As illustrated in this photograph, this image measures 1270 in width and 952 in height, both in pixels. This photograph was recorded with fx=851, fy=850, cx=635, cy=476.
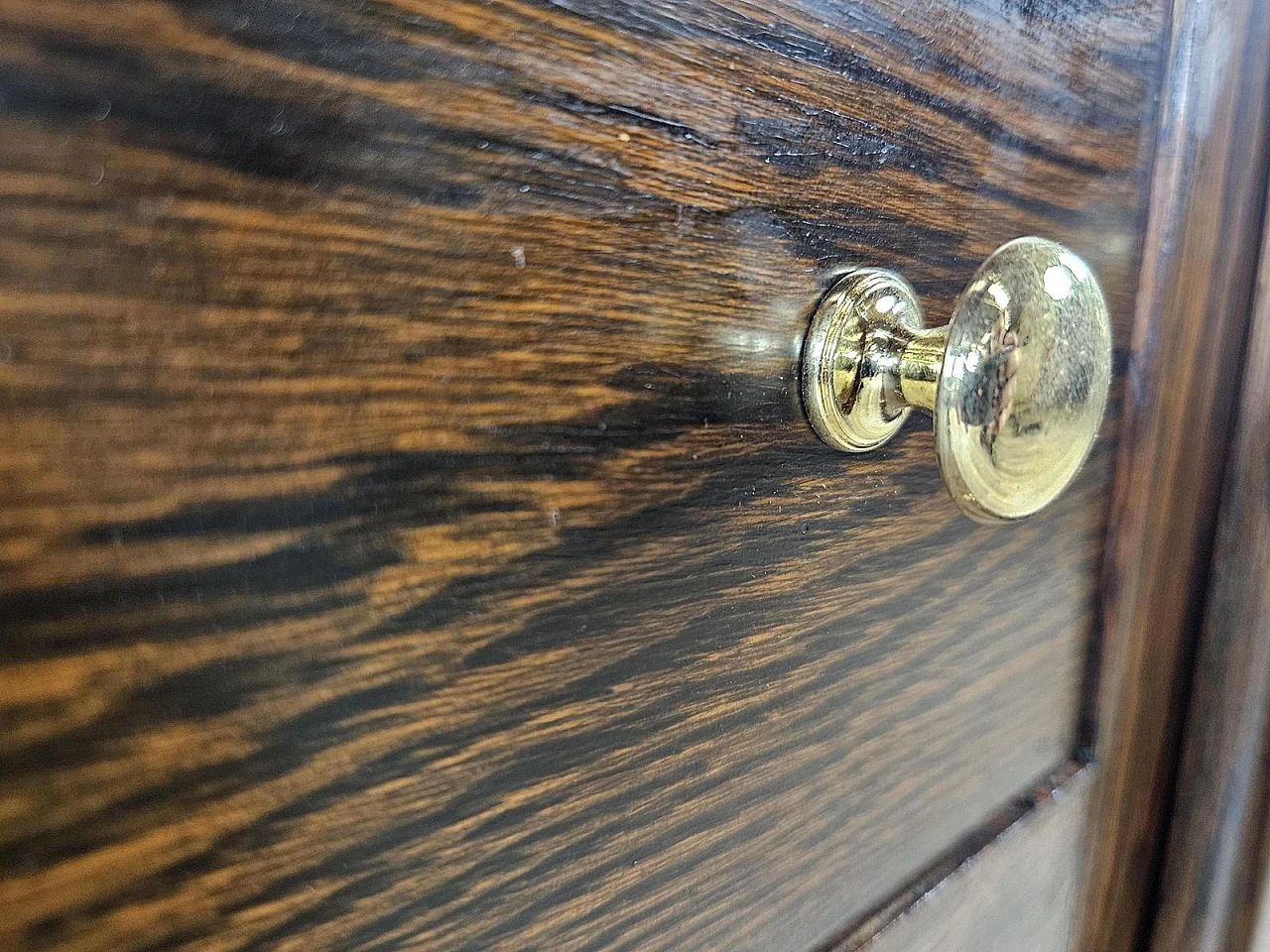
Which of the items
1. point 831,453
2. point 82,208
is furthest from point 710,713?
point 82,208

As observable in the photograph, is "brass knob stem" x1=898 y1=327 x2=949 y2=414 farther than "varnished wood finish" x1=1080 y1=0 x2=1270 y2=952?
No

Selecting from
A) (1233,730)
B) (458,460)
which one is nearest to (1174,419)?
(1233,730)

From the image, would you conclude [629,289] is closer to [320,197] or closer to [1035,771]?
[320,197]

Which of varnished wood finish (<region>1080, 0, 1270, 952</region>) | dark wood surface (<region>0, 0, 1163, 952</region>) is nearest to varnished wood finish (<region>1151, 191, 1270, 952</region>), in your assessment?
varnished wood finish (<region>1080, 0, 1270, 952</region>)

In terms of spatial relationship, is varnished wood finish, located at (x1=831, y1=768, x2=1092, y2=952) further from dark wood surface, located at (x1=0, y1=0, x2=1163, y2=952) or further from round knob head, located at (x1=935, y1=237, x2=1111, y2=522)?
round knob head, located at (x1=935, y1=237, x2=1111, y2=522)

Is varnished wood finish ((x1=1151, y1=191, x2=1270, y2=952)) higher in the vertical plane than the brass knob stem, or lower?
lower

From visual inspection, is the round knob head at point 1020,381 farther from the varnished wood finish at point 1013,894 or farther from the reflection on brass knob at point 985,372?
the varnished wood finish at point 1013,894
